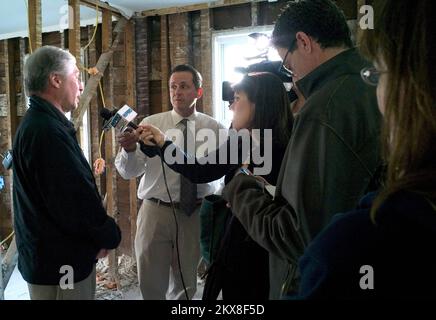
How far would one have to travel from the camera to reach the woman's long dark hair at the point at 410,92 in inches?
15.4

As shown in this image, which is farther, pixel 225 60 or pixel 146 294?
pixel 225 60

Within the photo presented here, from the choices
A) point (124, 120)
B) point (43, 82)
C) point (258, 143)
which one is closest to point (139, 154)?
point (124, 120)

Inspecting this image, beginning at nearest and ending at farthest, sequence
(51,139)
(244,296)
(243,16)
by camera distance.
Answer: (244,296), (51,139), (243,16)

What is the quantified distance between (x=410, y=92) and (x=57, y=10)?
10.4 feet

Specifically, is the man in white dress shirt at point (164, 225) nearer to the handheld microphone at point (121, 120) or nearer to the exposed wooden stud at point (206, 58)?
the handheld microphone at point (121, 120)

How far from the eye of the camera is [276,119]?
3.76 feet

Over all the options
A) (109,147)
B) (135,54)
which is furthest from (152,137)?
(135,54)

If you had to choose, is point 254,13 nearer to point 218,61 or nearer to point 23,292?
point 218,61

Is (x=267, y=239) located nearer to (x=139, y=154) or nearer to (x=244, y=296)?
(x=244, y=296)

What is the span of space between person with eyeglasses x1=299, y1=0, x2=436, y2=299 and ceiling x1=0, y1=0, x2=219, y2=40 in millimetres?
2766

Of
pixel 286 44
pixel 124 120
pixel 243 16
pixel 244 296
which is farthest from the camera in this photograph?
pixel 243 16

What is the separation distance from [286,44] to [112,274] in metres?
2.62

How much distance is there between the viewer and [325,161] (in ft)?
2.43

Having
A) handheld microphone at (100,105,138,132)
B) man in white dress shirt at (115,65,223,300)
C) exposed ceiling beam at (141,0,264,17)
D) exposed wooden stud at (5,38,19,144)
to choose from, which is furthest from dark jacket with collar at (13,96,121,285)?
exposed wooden stud at (5,38,19,144)
